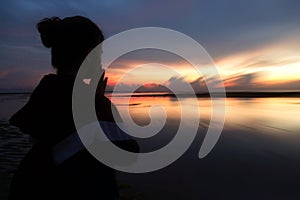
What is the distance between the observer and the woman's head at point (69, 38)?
5.14 feet

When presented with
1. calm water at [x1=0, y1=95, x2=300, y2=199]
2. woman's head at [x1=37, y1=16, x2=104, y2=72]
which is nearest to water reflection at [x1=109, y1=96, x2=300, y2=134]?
calm water at [x1=0, y1=95, x2=300, y2=199]

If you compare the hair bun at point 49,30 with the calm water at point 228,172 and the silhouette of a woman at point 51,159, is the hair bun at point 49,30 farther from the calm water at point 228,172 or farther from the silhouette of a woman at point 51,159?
the calm water at point 228,172

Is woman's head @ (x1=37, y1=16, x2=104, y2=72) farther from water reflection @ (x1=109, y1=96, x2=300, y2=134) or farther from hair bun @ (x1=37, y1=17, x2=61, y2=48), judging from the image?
water reflection @ (x1=109, y1=96, x2=300, y2=134)

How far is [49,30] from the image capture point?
159 centimetres

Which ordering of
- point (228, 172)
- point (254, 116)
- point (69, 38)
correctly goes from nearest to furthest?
1. point (69, 38)
2. point (228, 172)
3. point (254, 116)

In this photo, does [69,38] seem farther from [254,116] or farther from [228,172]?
[254,116]

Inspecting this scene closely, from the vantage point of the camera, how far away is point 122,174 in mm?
6527

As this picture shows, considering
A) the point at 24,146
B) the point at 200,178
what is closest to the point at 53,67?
the point at 200,178

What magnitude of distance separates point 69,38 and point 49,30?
128 mm

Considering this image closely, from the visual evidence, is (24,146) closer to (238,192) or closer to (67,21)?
(238,192)

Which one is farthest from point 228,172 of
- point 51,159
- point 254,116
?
point 254,116

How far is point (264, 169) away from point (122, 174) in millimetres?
3179

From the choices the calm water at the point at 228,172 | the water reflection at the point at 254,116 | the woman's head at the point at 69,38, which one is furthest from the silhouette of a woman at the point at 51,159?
the water reflection at the point at 254,116

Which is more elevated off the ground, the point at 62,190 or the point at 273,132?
the point at 62,190
